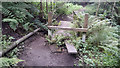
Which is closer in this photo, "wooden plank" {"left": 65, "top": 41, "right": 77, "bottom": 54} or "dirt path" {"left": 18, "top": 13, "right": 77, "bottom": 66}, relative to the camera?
"dirt path" {"left": 18, "top": 13, "right": 77, "bottom": 66}

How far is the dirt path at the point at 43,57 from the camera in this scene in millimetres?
3012

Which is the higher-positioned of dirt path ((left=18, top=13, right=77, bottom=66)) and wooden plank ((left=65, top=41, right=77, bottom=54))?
wooden plank ((left=65, top=41, right=77, bottom=54))

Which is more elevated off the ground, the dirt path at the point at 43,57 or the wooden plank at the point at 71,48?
the wooden plank at the point at 71,48

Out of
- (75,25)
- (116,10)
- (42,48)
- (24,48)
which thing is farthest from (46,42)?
(116,10)

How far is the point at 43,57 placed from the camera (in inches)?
130

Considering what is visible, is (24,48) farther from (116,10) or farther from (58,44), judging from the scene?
(116,10)

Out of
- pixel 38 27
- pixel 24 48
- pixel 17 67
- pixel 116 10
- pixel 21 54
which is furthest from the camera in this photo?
pixel 116 10

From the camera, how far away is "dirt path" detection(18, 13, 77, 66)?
3012 millimetres

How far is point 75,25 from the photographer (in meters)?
4.56

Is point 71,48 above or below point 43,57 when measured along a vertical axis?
above

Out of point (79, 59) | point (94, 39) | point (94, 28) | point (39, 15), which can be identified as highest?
point (39, 15)

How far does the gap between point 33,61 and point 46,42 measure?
1.31 m

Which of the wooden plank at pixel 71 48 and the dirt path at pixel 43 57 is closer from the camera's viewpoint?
the dirt path at pixel 43 57

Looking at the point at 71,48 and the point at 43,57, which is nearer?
the point at 43,57
